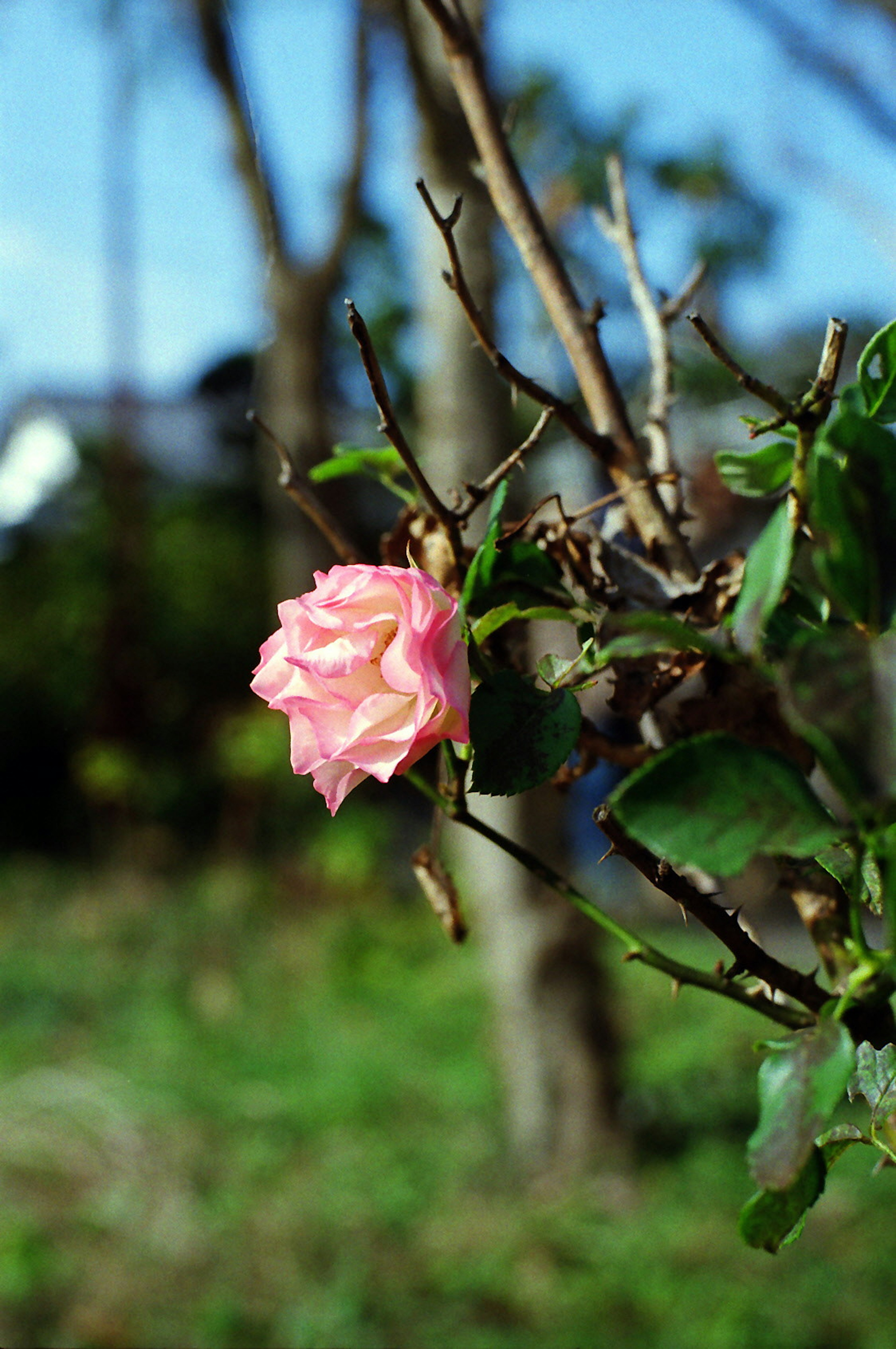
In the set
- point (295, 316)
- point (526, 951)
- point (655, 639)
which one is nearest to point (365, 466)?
point (655, 639)

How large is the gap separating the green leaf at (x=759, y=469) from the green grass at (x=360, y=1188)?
5.47 ft

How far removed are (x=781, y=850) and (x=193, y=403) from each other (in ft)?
26.7

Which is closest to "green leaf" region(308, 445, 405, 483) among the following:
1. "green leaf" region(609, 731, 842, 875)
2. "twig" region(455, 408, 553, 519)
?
"twig" region(455, 408, 553, 519)

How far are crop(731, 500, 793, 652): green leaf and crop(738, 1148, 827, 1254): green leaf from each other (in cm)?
15

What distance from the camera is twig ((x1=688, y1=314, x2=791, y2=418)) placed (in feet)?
1.18

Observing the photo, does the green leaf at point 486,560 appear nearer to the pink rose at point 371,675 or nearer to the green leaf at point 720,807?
the pink rose at point 371,675

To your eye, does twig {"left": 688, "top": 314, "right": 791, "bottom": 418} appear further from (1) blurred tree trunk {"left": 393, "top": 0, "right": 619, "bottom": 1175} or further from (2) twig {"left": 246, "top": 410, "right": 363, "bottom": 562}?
(1) blurred tree trunk {"left": 393, "top": 0, "right": 619, "bottom": 1175}

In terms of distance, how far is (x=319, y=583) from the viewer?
0.34 m

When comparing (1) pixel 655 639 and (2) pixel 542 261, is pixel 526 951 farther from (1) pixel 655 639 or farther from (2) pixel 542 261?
(1) pixel 655 639

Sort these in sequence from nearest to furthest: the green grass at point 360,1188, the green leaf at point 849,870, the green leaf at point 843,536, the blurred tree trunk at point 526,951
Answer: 1. the green leaf at point 843,536
2. the green leaf at point 849,870
3. the green grass at point 360,1188
4. the blurred tree trunk at point 526,951

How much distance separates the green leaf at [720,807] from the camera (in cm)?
23

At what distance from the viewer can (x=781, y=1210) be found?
316mm

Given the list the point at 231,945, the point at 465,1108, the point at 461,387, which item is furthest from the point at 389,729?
the point at 231,945

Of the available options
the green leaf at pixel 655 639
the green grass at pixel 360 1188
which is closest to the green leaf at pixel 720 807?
the green leaf at pixel 655 639
